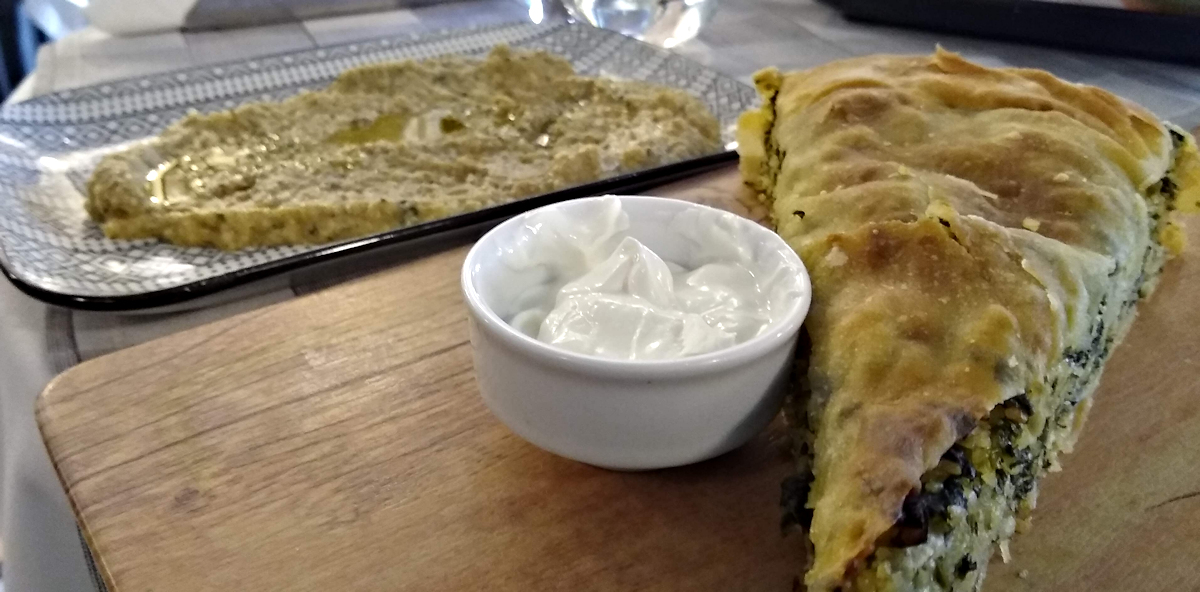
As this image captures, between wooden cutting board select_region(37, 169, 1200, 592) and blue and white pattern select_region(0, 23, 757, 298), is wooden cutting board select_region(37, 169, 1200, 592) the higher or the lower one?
the lower one

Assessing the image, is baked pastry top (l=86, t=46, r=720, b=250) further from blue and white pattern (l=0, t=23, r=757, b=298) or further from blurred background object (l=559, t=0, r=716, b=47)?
blurred background object (l=559, t=0, r=716, b=47)

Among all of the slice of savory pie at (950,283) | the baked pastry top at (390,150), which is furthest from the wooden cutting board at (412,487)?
the baked pastry top at (390,150)

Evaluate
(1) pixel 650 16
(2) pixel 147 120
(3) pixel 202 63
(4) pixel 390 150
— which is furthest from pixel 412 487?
(1) pixel 650 16

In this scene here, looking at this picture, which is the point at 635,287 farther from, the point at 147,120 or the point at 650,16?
the point at 650,16

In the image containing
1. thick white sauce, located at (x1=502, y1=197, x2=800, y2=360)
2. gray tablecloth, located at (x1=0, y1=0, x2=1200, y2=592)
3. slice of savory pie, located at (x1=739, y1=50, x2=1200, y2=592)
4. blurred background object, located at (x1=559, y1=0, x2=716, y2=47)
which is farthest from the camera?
blurred background object, located at (x1=559, y1=0, x2=716, y2=47)

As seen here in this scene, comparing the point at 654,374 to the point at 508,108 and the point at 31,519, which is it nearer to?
the point at 31,519

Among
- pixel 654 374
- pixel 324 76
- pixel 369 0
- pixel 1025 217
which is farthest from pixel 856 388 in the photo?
pixel 369 0

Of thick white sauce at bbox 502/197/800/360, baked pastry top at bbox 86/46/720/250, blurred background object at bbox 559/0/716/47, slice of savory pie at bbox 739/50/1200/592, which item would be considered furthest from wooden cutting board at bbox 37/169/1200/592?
blurred background object at bbox 559/0/716/47

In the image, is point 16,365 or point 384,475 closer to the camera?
point 384,475
